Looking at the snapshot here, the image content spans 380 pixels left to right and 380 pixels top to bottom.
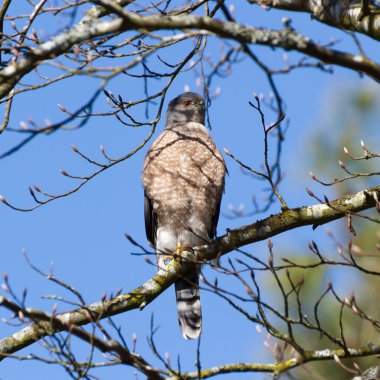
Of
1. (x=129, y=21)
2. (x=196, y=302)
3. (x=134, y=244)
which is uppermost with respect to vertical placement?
(x=196, y=302)

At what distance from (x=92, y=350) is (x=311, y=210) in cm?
189

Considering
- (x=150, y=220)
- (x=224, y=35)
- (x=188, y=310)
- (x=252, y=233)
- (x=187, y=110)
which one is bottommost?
(x=224, y=35)

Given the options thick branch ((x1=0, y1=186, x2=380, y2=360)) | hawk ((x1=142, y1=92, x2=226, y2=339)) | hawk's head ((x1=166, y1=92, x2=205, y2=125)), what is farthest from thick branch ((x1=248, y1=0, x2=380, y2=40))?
hawk's head ((x1=166, y1=92, x2=205, y2=125))

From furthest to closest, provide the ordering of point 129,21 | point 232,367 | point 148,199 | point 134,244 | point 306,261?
point 306,261, point 148,199, point 134,244, point 232,367, point 129,21

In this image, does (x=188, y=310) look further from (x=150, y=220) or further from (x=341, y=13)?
(x=341, y=13)

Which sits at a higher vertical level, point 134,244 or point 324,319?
point 324,319

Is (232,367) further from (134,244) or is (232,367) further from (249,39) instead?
(249,39)

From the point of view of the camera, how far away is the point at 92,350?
3.00m

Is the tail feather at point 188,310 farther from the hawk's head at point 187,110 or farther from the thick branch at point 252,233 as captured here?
the hawk's head at point 187,110

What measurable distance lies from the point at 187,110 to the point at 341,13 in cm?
332

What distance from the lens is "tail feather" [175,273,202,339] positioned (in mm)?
5594

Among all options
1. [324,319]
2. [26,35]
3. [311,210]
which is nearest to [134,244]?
[311,210]

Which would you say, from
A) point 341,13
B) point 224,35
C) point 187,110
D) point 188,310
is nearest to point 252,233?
point 188,310

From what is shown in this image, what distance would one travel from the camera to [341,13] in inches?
137
